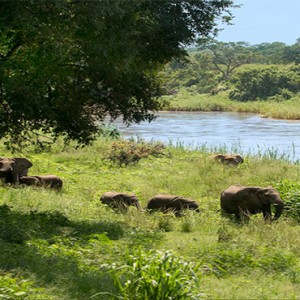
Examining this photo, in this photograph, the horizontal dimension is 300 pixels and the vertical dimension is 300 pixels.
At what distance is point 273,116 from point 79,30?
46373 millimetres

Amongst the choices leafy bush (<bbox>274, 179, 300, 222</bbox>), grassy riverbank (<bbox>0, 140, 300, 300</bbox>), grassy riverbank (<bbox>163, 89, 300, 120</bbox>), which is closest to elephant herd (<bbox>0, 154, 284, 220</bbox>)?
grassy riverbank (<bbox>0, 140, 300, 300</bbox>)

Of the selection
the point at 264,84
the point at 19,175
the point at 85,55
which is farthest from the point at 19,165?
the point at 264,84

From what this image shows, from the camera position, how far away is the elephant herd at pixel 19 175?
17.5 m

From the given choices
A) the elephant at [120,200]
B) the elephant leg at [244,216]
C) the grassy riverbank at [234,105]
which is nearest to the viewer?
the elephant leg at [244,216]

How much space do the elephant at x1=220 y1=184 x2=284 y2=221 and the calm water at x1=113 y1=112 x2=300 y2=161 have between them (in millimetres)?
17790

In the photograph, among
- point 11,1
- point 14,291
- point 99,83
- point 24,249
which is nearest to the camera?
point 14,291

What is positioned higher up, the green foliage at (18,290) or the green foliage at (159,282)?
the green foliage at (159,282)

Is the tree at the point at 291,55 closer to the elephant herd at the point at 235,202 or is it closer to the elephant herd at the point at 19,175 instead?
the elephant herd at the point at 19,175

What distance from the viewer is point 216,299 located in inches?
281

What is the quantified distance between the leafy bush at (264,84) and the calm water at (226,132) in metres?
20.0

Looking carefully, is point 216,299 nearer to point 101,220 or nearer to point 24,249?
point 24,249

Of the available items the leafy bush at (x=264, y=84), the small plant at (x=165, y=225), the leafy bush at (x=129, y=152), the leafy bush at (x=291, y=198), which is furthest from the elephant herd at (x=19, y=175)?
the leafy bush at (x=264, y=84)

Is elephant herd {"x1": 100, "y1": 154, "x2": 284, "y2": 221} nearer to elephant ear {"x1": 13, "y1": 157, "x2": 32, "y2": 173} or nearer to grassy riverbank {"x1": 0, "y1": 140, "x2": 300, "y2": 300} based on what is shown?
grassy riverbank {"x1": 0, "y1": 140, "x2": 300, "y2": 300}

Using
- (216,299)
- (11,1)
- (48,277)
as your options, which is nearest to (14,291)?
(48,277)
